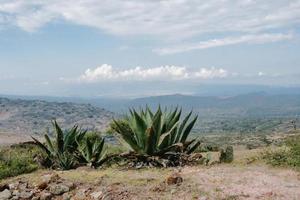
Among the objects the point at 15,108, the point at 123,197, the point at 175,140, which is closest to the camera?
the point at 123,197

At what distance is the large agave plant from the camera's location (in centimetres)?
1233

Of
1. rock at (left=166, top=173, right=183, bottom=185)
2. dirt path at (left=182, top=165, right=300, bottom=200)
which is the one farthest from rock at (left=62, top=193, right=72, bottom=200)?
dirt path at (left=182, top=165, right=300, bottom=200)

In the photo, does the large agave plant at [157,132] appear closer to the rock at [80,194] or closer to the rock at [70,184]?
the rock at [70,184]

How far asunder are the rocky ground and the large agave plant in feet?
2.85

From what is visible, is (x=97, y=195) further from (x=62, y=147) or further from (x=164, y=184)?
(x=62, y=147)

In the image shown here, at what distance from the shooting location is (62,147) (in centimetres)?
1383

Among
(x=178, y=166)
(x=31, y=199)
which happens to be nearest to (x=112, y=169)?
(x=178, y=166)

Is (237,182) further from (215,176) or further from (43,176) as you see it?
(43,176)

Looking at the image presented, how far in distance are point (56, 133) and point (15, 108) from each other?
18699 centimetres

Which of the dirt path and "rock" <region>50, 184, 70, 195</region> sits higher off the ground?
the dirt path

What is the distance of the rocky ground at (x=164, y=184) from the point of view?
938 cm

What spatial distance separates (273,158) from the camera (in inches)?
479

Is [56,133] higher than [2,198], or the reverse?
[56,133]

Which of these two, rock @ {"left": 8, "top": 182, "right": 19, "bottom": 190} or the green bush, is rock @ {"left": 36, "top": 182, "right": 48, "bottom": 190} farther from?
the green bush
